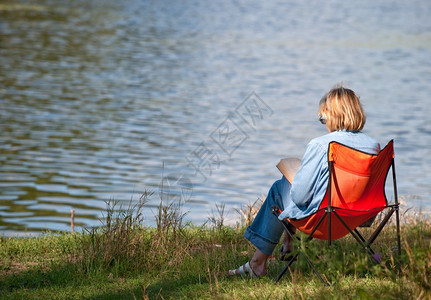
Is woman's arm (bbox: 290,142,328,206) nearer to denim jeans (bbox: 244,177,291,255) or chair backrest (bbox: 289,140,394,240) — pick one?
chair backrest (bbox: 289,140,394,240)

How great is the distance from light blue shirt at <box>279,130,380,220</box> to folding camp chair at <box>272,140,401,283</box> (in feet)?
0.22

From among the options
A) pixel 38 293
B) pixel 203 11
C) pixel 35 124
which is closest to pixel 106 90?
pixel 35 124

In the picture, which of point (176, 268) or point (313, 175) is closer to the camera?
point (313, 175)

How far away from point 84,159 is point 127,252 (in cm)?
642

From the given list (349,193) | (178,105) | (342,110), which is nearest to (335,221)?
(349,193)

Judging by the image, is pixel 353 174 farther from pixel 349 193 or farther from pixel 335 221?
pixel 335 221

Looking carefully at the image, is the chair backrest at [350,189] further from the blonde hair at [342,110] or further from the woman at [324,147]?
the blonde hair at [342,110]

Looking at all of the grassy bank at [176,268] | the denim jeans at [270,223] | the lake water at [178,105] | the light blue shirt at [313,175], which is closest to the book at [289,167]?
the denim jeans at [270,223]

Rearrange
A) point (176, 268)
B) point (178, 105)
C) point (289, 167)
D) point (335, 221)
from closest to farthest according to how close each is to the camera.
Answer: point (335, 221) → point (289, 167) → point (176, 268) → point (178, 105)

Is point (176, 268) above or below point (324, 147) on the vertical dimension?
below

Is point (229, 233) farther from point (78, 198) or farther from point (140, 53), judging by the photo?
point (140, 53)

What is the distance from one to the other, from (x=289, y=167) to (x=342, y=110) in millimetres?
542

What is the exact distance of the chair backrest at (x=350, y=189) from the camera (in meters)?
4.49

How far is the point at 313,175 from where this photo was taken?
15.2ft
